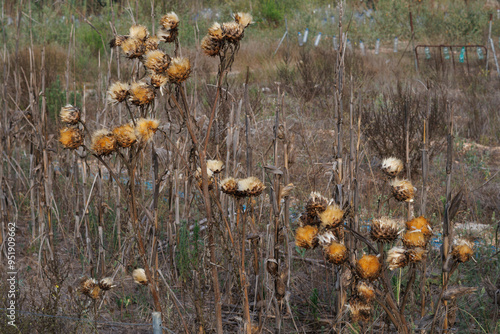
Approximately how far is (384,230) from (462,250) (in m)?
0.18

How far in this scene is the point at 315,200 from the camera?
4.03 ft

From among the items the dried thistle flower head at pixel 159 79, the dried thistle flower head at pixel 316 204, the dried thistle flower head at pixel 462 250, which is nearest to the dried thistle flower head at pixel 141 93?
the dried thistle flower head at pixel 159 79

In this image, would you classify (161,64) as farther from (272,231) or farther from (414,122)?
(414,122)

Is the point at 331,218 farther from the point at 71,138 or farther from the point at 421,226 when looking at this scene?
the point at 71,138

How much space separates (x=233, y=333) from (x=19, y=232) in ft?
5.41

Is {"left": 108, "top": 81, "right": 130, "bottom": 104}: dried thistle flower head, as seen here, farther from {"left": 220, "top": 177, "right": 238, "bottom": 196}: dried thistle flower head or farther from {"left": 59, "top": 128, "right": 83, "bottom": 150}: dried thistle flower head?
{"left": 220, "top": 177, "right": 238, "bottom": 196}: dried thistle flower head

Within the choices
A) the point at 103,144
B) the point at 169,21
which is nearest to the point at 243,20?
the point at 169,21

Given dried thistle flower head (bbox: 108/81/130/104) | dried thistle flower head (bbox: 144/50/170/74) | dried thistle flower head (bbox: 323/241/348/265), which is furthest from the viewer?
dried thistle flower head (bbox: 108/81/130/104)

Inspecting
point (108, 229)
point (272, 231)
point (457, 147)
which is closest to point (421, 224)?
point (272, 231)

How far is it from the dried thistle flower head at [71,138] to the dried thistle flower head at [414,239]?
81 centimetres

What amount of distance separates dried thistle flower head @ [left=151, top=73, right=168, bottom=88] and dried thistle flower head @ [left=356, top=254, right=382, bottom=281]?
593 millimetres

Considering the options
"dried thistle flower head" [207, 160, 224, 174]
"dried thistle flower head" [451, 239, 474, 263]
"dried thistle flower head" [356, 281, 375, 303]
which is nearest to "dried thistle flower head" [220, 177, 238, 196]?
"dried thistle flower head" [207, 160, 224, 174]

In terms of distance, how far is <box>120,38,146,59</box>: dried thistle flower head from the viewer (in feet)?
4.31

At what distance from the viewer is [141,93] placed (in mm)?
1207
